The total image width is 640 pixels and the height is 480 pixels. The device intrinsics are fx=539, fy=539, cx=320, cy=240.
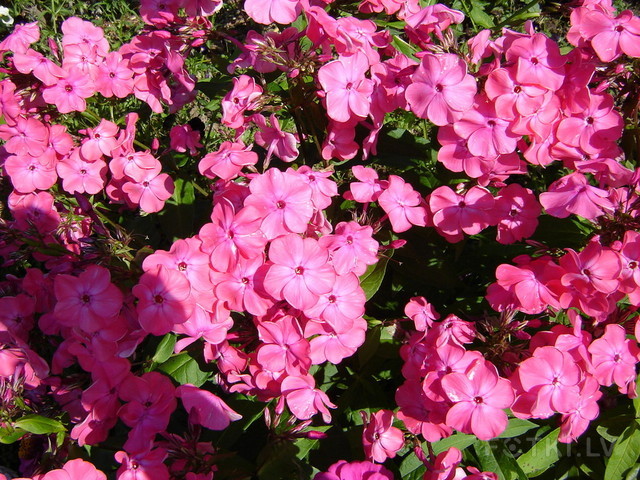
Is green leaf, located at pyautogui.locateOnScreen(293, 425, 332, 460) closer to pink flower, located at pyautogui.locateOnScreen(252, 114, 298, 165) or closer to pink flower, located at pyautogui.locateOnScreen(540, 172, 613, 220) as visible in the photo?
pink flower, located at pyautogui.locateOnScreen(252, 114, 298, 165)

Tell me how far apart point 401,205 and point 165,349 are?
0.81 m

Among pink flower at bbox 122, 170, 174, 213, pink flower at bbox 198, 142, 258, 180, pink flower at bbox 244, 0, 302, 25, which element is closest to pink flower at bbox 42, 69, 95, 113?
pink flower at bbox 122, 170, 174, 213

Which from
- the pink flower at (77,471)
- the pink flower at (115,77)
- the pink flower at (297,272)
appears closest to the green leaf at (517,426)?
the pink flower at (297,272)

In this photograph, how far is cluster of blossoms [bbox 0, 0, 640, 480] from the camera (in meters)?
1.28

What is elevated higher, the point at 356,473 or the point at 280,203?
the point at 280,203

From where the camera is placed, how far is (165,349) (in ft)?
5.22

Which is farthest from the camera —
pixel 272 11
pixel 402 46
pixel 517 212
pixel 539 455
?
pixel 402 46

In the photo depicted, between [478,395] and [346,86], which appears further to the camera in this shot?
[346,86]

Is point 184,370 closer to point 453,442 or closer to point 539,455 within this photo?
point 453,442

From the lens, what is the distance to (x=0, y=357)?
1.47 meters

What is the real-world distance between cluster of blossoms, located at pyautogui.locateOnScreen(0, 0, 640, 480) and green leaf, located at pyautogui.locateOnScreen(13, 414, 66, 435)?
48 millimetres

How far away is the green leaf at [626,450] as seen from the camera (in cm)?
159

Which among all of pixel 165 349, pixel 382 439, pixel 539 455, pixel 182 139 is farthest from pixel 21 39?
pixel 539 455

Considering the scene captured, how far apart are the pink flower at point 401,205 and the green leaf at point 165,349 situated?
0.74 meters
